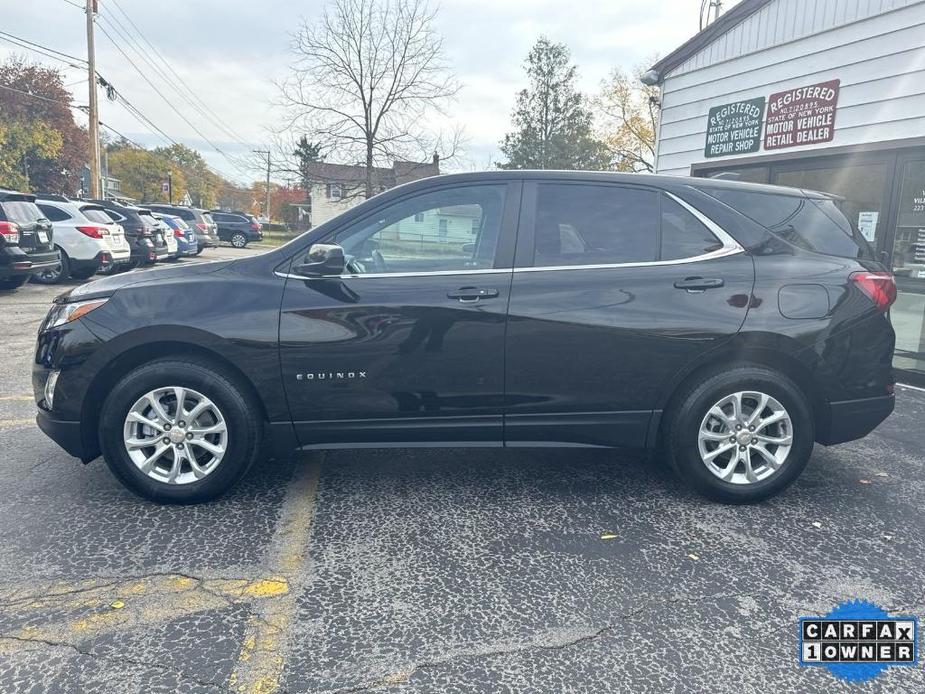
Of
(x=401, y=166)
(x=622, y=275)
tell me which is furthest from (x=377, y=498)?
(x=401, y=166)

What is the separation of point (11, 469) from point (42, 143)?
42391 millimetres

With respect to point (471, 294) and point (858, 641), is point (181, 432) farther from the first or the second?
point (858, 641)

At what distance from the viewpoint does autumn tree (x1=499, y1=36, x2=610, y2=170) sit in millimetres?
44188

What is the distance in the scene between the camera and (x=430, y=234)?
3.31 metres

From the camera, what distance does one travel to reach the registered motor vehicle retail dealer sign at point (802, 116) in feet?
23.2

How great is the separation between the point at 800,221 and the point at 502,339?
179cm

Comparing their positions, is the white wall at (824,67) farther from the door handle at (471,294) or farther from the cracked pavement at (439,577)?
the door handle at (471,294)

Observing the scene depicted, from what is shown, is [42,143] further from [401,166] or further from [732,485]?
[732,485]

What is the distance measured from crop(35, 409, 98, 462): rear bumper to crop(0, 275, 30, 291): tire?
8.88 meters

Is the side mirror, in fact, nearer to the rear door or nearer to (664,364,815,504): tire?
the rear door

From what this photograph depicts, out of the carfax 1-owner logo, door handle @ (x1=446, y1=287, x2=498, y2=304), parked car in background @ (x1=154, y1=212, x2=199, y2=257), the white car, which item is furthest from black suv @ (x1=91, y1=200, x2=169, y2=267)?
the carfax 1-owner logo

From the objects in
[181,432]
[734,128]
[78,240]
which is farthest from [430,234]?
[78,240]

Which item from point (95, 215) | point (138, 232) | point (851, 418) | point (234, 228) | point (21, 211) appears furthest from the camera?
point (234, 228)

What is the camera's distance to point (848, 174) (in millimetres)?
6938
